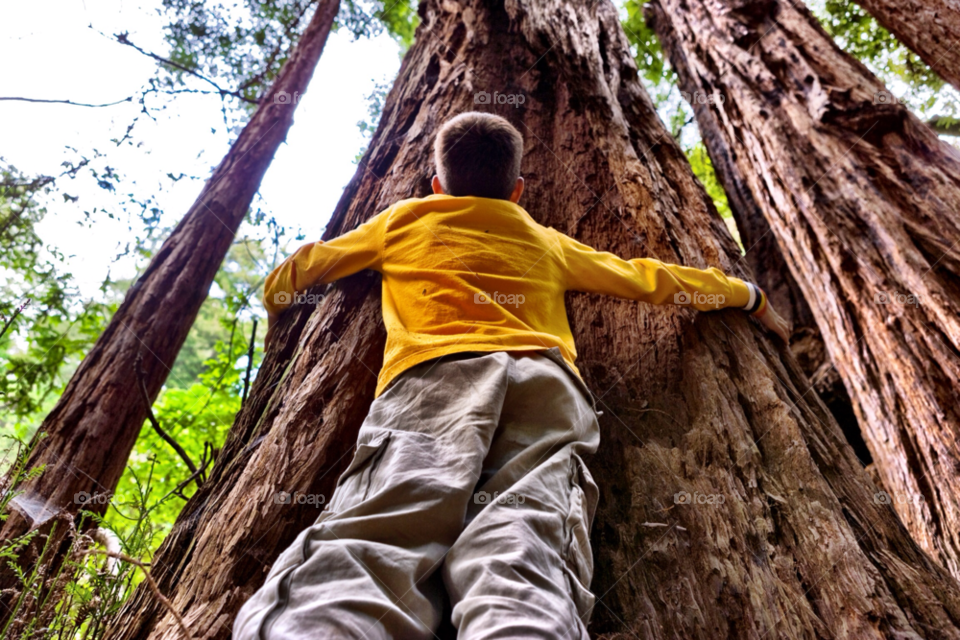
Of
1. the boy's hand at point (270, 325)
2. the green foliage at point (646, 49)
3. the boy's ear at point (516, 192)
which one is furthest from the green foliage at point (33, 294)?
the green foliage at point (646, 49)

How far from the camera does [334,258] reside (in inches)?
87.2

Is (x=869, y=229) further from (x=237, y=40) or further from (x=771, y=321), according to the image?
(x=237, y=40)

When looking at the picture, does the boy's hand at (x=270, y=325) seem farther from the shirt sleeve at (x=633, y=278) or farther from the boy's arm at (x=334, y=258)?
the shirt sleeve at (x=633, y=278)

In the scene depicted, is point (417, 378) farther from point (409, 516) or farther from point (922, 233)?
point (922, 233)

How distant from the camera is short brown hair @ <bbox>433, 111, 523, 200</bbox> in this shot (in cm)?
223

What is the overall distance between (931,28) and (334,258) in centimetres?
418

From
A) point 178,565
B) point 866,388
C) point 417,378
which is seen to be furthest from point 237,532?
point 866,388

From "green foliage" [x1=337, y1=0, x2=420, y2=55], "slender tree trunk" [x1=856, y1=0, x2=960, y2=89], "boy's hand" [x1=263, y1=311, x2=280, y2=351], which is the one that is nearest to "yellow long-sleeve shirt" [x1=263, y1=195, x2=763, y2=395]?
"boy's hand" [x1=263, y1=311, x2=280, y2=351]

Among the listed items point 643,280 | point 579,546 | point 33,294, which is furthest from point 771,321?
point 33,294

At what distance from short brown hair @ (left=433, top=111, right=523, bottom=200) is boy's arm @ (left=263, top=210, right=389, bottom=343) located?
328 mm

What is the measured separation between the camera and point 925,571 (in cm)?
185

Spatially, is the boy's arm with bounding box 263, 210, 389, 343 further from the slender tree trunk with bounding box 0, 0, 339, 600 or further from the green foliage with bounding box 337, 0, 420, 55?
the green foliage with bounding box 337, 0, 420, 55

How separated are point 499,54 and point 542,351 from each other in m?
3.75

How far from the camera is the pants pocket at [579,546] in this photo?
4.51 feet
